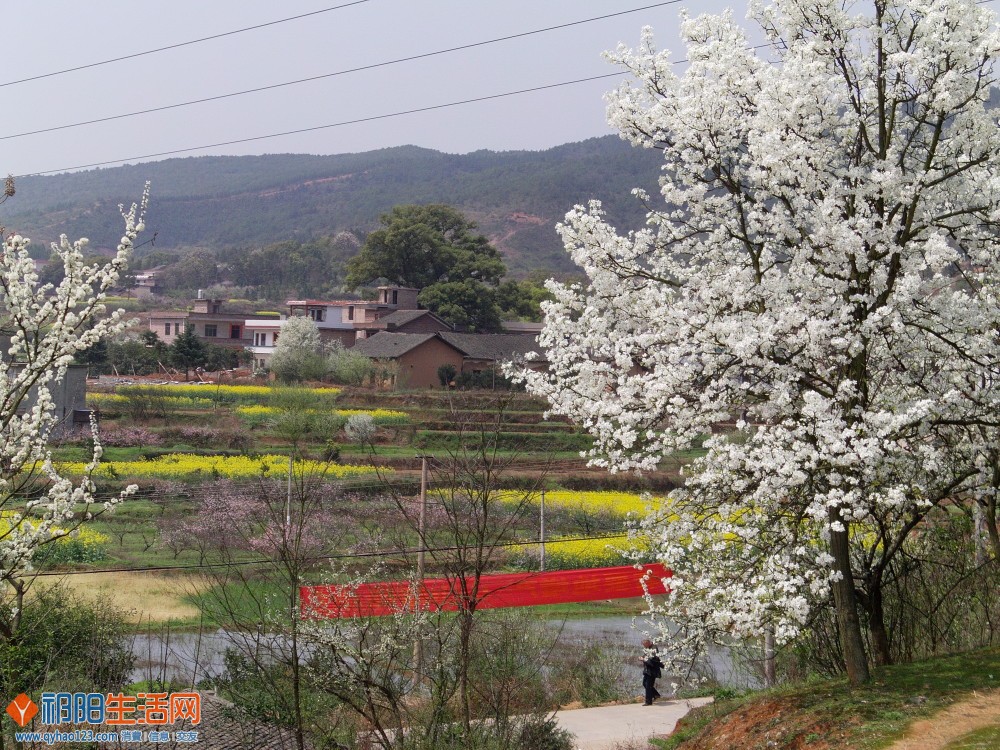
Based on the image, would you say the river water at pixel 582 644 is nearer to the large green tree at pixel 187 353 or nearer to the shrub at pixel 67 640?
the shrub at pixel 67 640

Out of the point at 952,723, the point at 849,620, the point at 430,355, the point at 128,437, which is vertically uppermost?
the point at 430,355

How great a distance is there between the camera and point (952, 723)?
30.0 ft

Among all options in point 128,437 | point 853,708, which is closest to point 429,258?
point 128,437

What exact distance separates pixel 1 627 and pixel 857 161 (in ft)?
28.8

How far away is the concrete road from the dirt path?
4.83m

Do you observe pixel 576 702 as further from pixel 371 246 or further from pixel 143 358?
pixel 371 246

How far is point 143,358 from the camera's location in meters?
63.2

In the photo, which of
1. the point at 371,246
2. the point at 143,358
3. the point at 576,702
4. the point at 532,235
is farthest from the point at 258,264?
the point at 576,702

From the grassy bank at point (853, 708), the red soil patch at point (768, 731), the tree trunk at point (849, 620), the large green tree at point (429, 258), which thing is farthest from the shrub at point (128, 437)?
the large green tree at point (429, 258)

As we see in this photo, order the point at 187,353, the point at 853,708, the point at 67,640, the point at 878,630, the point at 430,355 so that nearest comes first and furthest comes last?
the point at 853,708 < the point at 878,630 < the point at 67,640 < the point at 430,355 < the point at 187,353

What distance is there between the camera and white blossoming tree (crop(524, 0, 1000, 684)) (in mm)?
9281

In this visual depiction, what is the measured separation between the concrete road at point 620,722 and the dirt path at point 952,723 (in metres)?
4.83

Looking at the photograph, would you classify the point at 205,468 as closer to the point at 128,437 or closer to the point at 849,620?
the point at 128,437

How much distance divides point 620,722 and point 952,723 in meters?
7.04
